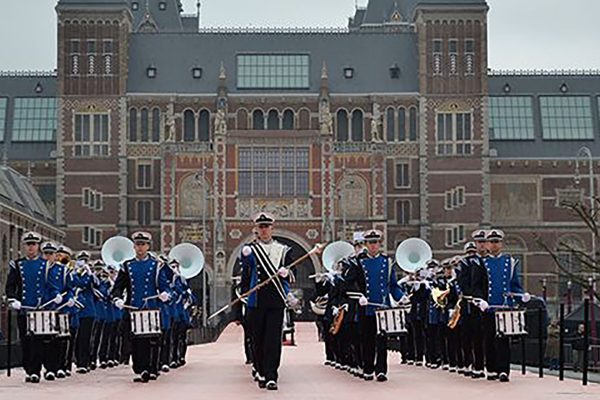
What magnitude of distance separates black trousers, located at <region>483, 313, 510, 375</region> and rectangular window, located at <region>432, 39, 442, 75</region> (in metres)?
61.0

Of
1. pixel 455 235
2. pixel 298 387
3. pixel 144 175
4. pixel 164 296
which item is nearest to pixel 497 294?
pixel 298 387

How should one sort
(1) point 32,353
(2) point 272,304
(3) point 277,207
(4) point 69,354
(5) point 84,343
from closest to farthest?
(2) point 272,304, (1) point 32,353, (4) point 69,354, (5) point 84,343, (3) point 277,207

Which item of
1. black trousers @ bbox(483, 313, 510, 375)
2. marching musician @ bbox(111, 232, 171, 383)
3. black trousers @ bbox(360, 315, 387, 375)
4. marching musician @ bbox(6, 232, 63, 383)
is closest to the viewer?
black trousers @ bbox(483, 313, 510, 375)

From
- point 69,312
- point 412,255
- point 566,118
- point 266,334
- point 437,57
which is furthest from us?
point 566,118

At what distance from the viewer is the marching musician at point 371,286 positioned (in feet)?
63.2

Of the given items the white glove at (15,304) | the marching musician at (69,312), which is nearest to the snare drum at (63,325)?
the marching musician at (69,312)

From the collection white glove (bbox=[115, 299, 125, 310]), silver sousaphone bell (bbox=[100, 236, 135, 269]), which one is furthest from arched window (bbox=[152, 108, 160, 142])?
white glove (bbox=[115, 299, 125, 310])

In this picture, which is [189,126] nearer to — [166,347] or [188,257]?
[188,257]

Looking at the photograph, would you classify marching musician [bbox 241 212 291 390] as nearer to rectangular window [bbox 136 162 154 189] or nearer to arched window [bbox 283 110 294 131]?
rectangular window [bbox 136 162 154 189]

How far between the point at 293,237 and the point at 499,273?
56.3m

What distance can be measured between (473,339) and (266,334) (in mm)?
3343

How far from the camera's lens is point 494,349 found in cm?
1856

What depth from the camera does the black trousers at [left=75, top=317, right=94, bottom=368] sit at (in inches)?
866

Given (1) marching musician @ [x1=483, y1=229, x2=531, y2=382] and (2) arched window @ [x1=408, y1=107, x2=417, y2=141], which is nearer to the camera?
(1) marching musician @ [x1=483, y1=229, x2=531, y2=382]
